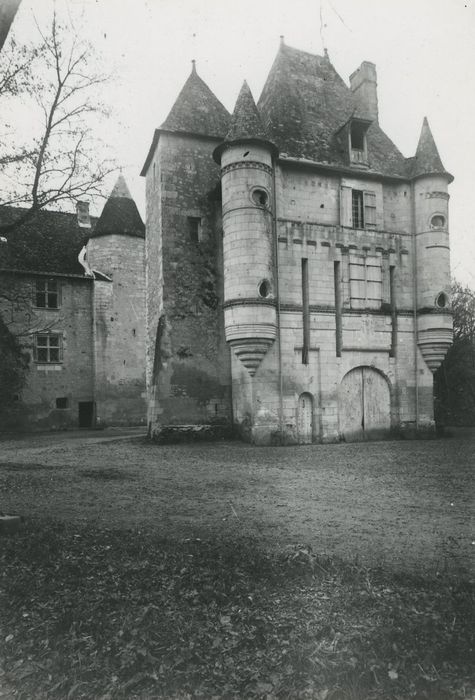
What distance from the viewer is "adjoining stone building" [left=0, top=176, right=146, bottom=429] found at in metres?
27.9

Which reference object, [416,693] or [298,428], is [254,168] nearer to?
[298,428]

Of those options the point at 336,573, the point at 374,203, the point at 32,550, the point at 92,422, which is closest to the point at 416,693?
the point at 336,573

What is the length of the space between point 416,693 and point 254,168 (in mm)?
16311

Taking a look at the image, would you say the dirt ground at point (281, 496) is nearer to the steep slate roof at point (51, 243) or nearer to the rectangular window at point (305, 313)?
the rectangular window at point (305, 313)

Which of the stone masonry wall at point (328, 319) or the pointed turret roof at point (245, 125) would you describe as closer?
the pointed turret roof at point (245, 125)

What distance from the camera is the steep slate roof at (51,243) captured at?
91.5 ft

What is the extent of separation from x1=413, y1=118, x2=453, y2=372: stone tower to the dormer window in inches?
85.0

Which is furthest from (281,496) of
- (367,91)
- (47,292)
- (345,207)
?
(47,292)

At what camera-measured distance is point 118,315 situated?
29.6 metres

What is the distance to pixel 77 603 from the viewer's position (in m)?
4.59

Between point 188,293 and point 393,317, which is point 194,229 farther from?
point 393,317

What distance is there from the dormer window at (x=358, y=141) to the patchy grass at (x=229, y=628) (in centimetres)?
1763

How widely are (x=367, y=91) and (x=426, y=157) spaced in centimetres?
465

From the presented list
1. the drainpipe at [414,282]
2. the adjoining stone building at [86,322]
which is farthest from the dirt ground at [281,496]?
the adjoining stone building at [86,322]
